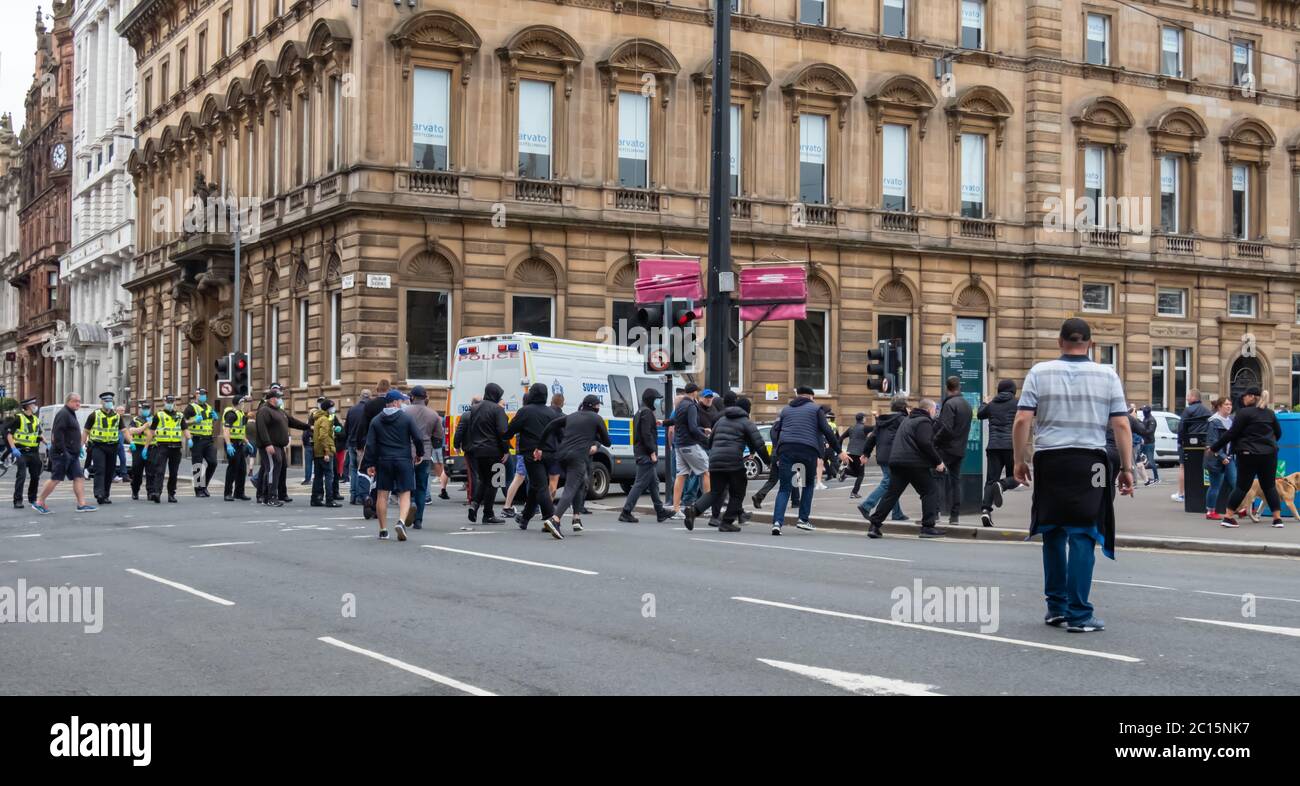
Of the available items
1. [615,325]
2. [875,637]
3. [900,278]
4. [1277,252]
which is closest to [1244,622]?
[875,637]

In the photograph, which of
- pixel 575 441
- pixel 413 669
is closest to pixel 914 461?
pixel 575 441

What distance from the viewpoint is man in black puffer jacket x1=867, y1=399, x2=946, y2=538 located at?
18.4 meters

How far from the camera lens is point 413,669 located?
860 centimetres

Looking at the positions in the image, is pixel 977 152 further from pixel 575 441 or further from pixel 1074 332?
pixel 1074 332

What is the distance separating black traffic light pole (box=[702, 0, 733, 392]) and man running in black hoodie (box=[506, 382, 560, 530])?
18.0 feet

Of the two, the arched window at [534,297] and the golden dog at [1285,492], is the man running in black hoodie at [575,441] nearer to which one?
the golden dog at [1285,492]

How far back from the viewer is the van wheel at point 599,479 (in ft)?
88.2

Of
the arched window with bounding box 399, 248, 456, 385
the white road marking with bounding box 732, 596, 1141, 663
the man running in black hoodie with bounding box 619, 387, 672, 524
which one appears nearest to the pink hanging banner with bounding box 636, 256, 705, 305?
the arched window with bounding box 399, 248, 456, 385

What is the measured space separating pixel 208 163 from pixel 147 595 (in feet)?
135

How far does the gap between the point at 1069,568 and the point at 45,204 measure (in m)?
91.0

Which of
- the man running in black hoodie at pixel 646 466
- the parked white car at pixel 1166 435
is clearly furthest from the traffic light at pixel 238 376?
the parked white car at pixel 1166 435

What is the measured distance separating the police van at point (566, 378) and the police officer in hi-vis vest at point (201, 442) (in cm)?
438

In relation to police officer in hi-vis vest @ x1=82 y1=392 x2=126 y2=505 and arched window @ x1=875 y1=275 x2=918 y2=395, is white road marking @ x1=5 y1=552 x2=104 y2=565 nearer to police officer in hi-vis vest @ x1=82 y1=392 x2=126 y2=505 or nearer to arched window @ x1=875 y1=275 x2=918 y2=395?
police officer in hi-vis vest @ x1=82 y1=392 x2=126 y2=505
